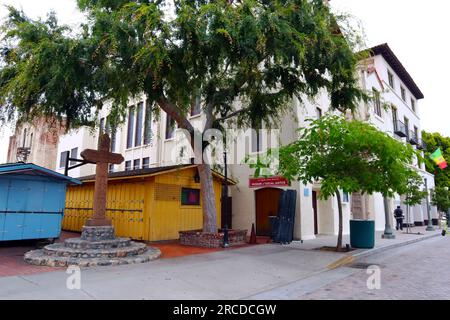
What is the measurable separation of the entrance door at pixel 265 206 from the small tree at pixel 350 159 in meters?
5.68

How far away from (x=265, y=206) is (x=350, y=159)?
280 inches

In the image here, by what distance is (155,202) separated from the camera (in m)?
13.5

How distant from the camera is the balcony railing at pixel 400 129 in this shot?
89.3ft

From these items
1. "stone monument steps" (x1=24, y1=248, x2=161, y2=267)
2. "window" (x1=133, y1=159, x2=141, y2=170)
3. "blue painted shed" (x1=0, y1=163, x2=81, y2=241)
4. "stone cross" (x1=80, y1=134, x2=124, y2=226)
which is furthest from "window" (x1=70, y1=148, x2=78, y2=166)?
"stone monument steps" (x1=24, y1=248, x2=161, y2=267)

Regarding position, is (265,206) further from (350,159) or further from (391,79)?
(391,79)

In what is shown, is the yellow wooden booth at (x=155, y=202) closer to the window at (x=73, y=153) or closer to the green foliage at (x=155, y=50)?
the green foliage at (x=155, y=50)

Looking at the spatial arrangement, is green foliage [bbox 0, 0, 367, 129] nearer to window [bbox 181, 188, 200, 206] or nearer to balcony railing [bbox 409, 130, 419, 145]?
window [bbox 181, 188, 200, 206]

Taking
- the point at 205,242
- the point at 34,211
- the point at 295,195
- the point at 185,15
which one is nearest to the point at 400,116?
the point at 295,195

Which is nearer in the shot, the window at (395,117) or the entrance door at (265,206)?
the entrance door at (265,206)

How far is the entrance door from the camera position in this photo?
16650 millimetres

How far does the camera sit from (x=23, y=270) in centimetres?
757

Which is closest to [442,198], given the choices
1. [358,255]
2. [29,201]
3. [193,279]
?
[358,255]

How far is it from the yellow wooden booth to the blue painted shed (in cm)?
280

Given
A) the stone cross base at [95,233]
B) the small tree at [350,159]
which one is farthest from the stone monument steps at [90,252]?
the small tree at [350,159]
